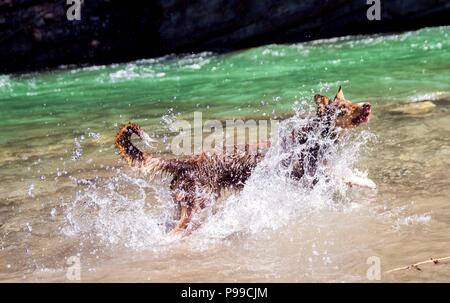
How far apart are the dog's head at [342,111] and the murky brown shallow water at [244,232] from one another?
2.41 ft

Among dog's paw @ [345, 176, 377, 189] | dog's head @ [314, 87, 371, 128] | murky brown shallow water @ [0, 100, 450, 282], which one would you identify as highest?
dog's head @ [314, 87, 371, 128]

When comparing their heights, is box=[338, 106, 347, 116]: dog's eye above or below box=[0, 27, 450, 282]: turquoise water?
above

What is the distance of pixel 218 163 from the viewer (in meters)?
5.50

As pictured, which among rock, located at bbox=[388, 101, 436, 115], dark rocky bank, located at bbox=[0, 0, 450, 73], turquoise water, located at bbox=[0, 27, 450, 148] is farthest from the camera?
dark rocky bank, located at bbox=[0, 0, 450, 73]

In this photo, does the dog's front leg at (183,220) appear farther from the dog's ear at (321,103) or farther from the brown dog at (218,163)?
the dog's ear at (321,103)

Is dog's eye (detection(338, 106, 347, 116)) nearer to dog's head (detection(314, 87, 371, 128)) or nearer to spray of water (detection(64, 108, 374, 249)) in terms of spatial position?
dog's head (detection(314, 87, 371, 128))

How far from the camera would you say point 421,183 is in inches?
221

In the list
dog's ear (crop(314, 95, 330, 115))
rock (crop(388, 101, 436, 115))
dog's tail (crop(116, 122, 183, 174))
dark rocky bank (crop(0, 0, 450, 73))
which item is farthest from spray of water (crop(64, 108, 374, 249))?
dark rocky bank (crop(0, 0, 450, 73))

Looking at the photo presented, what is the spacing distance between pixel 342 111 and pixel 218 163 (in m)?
1.38

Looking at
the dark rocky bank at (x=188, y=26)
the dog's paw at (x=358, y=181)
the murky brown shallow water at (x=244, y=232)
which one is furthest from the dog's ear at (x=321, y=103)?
the dark rocky bank at (x=188, y=26)

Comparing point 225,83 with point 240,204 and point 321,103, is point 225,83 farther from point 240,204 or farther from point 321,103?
point 240,204

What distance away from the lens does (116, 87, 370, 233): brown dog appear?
5.22 m

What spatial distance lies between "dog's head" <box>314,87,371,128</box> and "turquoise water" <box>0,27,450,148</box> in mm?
4000

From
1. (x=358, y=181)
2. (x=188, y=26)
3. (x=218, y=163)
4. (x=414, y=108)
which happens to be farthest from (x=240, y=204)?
(x=188, y=26)
